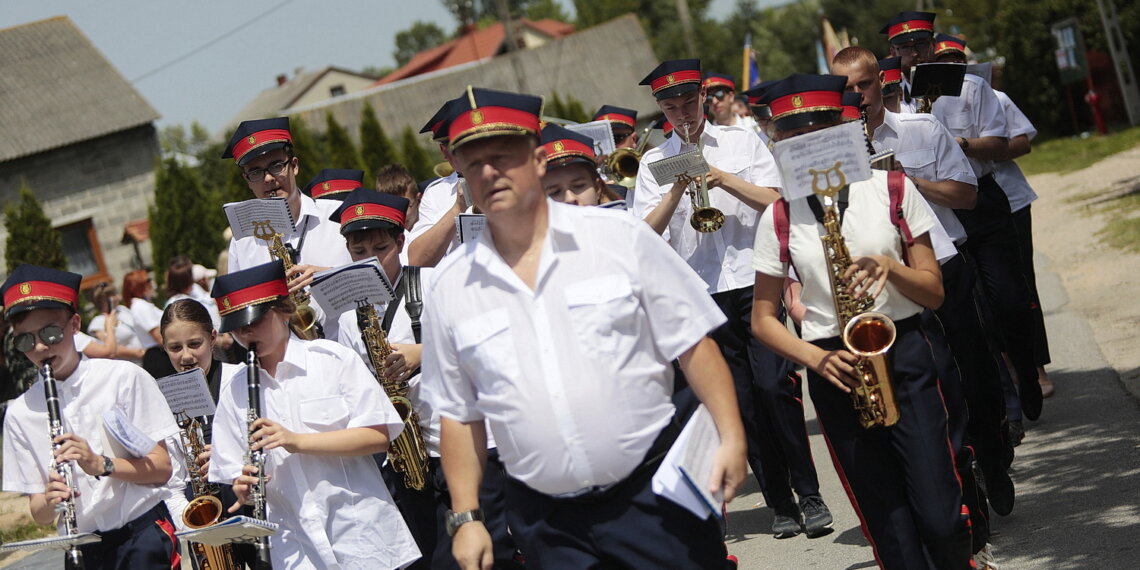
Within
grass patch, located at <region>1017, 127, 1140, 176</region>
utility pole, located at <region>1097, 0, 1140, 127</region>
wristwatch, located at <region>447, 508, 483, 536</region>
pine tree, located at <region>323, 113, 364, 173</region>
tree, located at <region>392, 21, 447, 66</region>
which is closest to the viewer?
wristwatch, located at <region>447, 508, 483, 536</region>

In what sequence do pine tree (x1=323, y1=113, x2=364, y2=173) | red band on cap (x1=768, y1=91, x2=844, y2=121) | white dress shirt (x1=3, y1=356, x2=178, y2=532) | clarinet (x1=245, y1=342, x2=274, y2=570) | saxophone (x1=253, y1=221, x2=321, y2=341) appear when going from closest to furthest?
1. clarinet (x1=245, y1=342, x2=274, y2=570)
2. red band on cap (x1=768, y1=91, x2=844, y2=121)
3. white dress shirt (x1=3, y1=356, x2=178, y2=532)
4. saxophone (x1=253, y1=221, x2=321, y2=341)
5. pine tree (x1=323, y1=113, x2=364, y2=173)

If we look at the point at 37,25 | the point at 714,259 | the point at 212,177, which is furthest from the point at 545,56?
the point at 714,259

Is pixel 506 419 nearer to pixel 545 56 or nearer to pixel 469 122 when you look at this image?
pixel 469 122

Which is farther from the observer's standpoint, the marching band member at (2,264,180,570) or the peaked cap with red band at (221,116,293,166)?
the peaked cap with red band at (221,116,293,166)

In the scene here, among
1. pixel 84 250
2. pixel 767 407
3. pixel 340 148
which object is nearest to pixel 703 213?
pixel 767 407

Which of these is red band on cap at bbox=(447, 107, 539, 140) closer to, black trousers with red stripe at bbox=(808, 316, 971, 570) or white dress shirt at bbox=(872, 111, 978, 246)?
black trousers with red stripe at bbox=(808, 316, 971, 570)

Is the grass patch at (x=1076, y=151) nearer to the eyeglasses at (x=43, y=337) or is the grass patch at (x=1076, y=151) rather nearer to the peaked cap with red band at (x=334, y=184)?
the peaked cap with red band at (x=334, y=184)

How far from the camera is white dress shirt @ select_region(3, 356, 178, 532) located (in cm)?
597

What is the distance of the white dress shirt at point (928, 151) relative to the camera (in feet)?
24.2

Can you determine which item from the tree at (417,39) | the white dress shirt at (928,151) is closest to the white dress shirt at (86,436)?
the white dress shirt at (928,151)

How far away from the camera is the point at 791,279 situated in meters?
5.67

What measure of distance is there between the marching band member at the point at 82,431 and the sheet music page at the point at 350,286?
89cm

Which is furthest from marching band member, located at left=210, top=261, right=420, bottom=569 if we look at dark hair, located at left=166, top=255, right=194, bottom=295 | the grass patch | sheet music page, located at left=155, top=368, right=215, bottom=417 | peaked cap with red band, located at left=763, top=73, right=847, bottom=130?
the grass patch

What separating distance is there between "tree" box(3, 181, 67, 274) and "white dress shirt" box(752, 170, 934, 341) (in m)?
22.0
